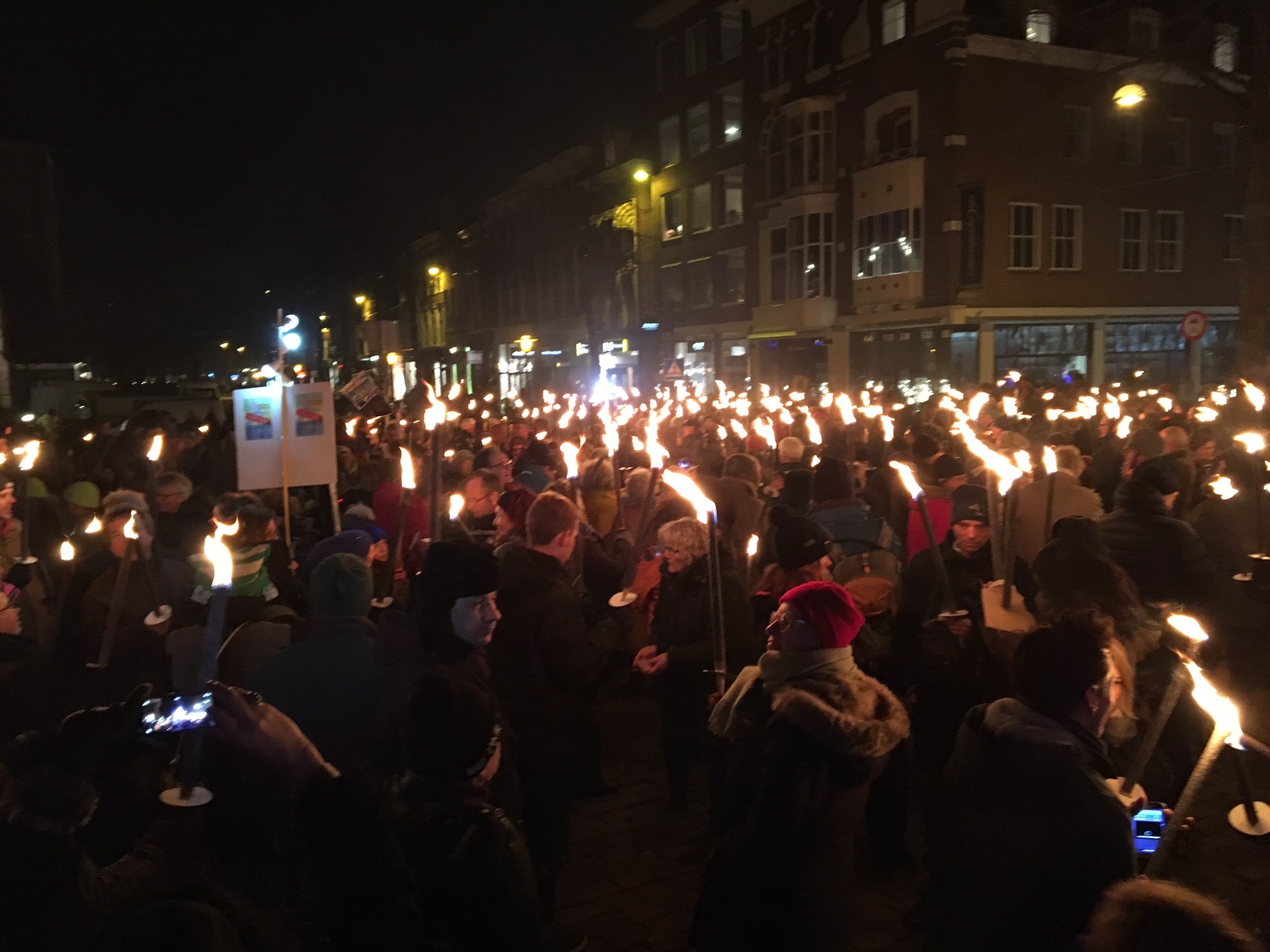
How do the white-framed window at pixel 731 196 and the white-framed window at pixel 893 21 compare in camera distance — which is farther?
the white-framed window at pixel 731 196

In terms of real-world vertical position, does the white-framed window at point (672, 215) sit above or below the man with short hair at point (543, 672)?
above

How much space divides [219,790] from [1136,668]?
4063mm

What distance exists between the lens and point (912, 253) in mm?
28859

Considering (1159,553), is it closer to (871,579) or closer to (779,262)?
(871,579)

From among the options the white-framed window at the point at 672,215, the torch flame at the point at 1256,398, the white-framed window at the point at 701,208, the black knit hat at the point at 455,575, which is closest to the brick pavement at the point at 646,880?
the black knit hat at the point at 455,575

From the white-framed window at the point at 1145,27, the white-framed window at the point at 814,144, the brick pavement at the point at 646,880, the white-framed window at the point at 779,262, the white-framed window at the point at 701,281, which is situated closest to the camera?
the brick pavement at the point at 646,880

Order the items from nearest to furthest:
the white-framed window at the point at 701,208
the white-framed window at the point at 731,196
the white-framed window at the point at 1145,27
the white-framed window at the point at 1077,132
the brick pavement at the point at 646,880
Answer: the brick pavement at the point at 646,880 < the white-framed window at the point at 1145,27 < the white-framed window at the point at 1077,132 < the white-framed window at the point at 731,196 < the white-framed window at the point at 701,208

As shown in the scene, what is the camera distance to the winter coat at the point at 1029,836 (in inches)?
97.4

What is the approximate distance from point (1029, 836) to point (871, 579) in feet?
8.93

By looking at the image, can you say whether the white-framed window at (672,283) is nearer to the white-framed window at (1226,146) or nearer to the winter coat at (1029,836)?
the white-framed window at (1226,146)

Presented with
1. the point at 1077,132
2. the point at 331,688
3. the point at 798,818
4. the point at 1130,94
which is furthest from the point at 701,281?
the point at 798,818

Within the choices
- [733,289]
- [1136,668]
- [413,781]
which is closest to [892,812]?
[1136,668]

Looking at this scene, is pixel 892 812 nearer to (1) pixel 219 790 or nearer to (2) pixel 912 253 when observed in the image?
(1) pixel 219 790

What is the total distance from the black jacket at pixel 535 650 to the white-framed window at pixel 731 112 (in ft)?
115
